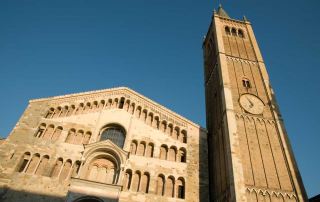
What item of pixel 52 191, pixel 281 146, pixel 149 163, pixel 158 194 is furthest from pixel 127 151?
pixel 281 146

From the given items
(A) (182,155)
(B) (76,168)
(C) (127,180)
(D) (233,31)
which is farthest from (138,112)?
(D) (233,31)

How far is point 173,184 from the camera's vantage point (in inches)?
711

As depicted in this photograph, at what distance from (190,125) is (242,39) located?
1215 centimetres

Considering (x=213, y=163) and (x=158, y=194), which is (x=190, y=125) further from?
(x=158, y=194)

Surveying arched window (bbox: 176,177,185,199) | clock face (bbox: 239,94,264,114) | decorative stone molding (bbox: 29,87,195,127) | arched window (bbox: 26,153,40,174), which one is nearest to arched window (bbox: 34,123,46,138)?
arched window (bbox: 26,153,40,174)

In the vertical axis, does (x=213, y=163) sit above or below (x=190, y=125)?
below

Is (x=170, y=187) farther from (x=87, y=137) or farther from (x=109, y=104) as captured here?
(x=109, y=104)

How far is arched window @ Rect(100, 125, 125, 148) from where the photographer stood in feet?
65.5

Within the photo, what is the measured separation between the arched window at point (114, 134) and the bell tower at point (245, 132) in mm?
7079

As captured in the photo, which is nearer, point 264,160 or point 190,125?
point 264,160

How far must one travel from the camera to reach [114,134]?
2041cm

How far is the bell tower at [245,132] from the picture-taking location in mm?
15469

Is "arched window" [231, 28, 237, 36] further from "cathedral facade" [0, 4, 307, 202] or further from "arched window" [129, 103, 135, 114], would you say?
"arched window" [129, 103, 135, 114]

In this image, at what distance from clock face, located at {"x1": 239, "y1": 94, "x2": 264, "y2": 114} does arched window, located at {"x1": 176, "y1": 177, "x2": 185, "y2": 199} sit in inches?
286
